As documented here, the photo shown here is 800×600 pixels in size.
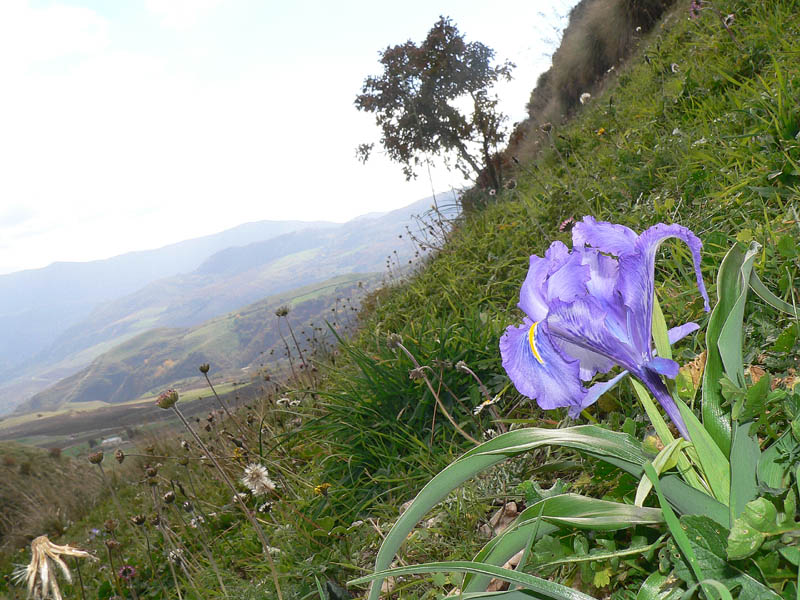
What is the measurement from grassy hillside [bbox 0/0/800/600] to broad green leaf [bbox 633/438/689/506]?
0.69ft

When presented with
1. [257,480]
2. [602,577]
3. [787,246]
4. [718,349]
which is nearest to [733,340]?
[718,349]

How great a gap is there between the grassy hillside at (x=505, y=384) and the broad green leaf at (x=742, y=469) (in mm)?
106

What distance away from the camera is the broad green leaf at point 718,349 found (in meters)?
1.06

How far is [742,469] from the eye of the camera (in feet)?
3.14

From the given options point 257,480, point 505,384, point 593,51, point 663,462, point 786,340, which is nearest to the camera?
point 663,462

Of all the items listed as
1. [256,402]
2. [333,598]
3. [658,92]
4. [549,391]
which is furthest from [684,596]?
[256,402]

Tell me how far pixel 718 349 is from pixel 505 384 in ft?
5.25

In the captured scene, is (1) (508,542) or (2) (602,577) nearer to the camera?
(1) (508,542)

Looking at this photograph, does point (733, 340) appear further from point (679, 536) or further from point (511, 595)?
point (511, 595)

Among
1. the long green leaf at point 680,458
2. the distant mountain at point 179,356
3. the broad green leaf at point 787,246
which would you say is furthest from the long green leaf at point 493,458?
the distant mountain at point 179,356

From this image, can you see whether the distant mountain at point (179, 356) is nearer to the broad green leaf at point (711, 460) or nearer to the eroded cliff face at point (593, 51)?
the eroded cliff face at point (593, 51)

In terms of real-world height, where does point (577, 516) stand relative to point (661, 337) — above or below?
below

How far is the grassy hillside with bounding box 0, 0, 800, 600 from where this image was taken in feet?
5.62

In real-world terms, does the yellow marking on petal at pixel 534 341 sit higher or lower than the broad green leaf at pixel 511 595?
higher
